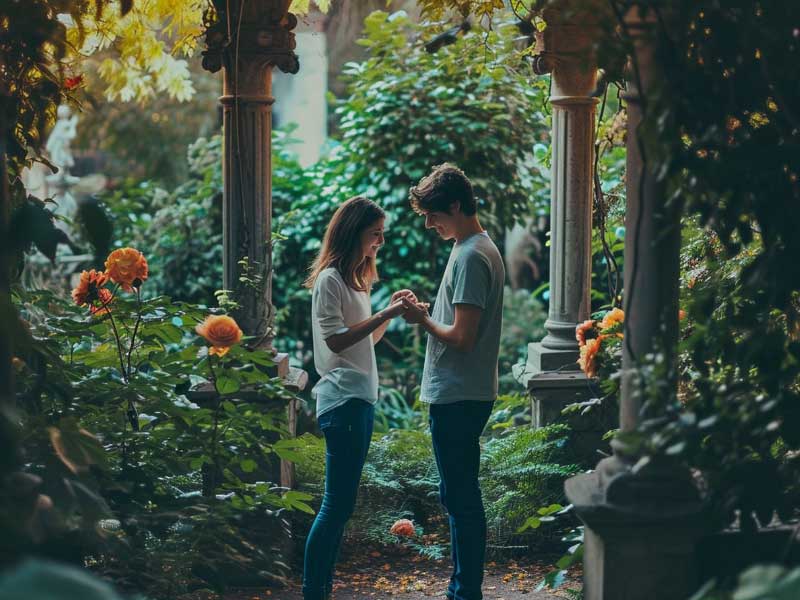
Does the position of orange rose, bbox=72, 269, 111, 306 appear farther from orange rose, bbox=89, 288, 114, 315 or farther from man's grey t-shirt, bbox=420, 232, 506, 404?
man's grey t-shirt, bbox=420, 232, 506, 404

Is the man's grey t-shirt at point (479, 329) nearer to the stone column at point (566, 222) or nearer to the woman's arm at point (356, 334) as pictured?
the woman's arm at point (356, 334)

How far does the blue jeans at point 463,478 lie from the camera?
379 centimetres

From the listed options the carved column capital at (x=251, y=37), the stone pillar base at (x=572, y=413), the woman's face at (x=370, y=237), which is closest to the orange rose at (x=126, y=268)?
the woman's face at (x=370, y=237)

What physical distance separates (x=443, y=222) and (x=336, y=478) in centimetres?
100

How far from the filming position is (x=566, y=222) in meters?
5.15

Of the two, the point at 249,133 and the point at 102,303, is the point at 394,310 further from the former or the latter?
the point at 249,133

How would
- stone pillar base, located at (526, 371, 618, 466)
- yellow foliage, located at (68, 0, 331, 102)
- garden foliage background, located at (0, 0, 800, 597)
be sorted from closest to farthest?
garden foliage background, located at (0, 0, 800, 597)
yellow foliage, located at (68, 0, 331, 102)
stone pillar base, located at (526, 371, 618, 466)

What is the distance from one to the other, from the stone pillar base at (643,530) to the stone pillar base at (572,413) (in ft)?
7.50

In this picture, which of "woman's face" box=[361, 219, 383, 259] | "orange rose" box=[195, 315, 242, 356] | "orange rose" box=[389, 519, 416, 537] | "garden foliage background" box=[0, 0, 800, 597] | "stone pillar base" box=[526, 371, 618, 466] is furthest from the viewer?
"stone pillar base" box=[526, 371, 618, 466]

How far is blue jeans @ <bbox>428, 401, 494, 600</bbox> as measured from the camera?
379cm

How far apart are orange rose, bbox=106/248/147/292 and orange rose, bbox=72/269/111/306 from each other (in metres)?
0.04

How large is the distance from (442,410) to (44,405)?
1357 mm

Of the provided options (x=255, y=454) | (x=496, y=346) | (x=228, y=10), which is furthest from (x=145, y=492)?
(x=228, y=10)

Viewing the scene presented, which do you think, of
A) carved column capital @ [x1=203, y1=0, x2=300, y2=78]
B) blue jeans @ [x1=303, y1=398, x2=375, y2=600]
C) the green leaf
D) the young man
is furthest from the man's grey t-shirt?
carved column capital @ [x1=203, y1=0, x2=300, y2=78]
